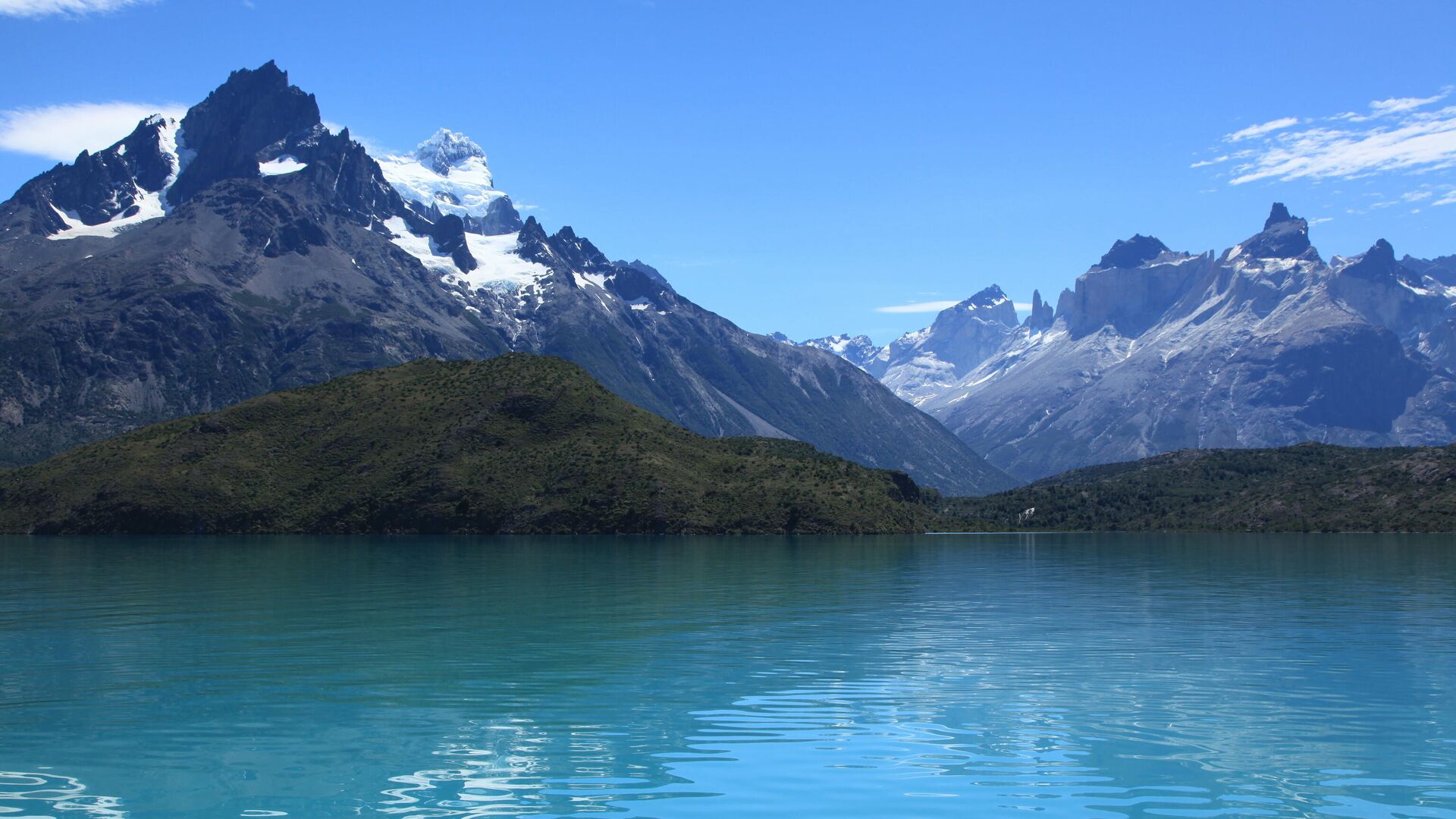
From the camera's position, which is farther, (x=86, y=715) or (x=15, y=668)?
(x=15, y=668)

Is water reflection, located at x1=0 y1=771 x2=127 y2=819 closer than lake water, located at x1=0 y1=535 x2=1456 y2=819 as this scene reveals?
Yes

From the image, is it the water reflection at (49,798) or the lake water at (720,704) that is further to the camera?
the lake water at (720,704)

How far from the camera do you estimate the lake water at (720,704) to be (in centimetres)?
3319

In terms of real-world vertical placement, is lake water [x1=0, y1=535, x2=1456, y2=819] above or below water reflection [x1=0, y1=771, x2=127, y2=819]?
below

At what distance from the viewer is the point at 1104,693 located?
49.5 meters

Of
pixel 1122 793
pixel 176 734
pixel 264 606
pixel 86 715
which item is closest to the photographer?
pixel 1122 793

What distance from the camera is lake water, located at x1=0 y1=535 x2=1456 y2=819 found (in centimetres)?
3319

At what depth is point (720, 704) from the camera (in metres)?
46.6

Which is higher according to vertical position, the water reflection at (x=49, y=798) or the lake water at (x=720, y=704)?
the water reflection at (x=49, y=798)

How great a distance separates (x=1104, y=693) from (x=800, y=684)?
1277 cm

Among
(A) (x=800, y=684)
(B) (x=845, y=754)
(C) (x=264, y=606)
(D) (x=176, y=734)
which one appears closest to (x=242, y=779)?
(D) (x=176, y=734)

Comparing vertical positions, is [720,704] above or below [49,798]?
below

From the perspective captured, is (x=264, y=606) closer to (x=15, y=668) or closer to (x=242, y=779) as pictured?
(x=15, y=668)

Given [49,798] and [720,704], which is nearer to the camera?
[49,798]
